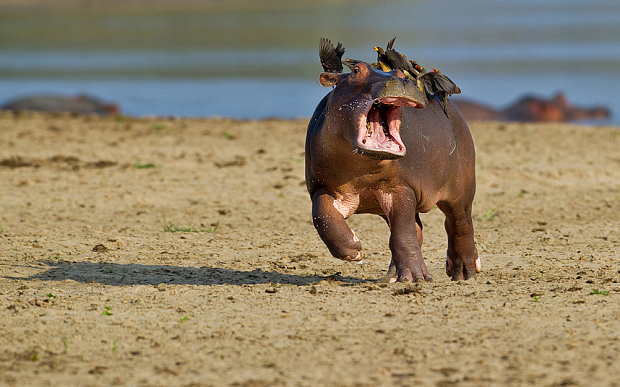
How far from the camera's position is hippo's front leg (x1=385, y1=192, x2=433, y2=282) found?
15.4 ft

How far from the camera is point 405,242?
4.72 m

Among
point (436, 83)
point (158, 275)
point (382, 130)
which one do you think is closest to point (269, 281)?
point (158, 275)

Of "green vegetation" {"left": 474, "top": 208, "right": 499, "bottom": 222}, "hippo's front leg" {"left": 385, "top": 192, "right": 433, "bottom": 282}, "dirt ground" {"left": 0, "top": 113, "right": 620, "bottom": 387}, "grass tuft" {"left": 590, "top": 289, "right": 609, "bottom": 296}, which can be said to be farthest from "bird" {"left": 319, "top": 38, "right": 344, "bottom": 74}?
"green vegetation" {"left": 474, "top": 208, "right": 499, "bottom": 222}

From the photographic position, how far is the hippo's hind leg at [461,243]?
5367 mm

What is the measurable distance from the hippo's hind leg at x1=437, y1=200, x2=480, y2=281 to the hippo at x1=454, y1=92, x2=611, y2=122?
36.9 ft

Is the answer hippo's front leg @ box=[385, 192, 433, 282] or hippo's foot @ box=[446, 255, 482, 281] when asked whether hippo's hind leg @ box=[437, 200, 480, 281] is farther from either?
hippo's front leg @ box=[385, 192, 433, 282]

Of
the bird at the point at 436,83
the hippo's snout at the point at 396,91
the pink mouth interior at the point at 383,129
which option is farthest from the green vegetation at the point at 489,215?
the hippo's snout at the point at 396,91

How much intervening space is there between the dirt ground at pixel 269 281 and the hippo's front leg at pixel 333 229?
0.25 metres

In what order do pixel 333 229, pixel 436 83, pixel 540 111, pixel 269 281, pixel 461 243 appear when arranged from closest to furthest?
1. pixel 333 229
2. pixel 436 83
3. pixel 269 281
4. pixel 461 243
5. pixel 540 111

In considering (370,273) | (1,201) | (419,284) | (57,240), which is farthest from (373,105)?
(1,201)

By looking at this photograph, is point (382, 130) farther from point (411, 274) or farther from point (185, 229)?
point (185, 229)

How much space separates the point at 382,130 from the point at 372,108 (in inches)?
5.1

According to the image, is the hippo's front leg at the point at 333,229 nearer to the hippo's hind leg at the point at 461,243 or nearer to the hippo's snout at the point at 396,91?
the hippo's snout at the point at 396,91

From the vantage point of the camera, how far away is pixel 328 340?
3.83 metres
